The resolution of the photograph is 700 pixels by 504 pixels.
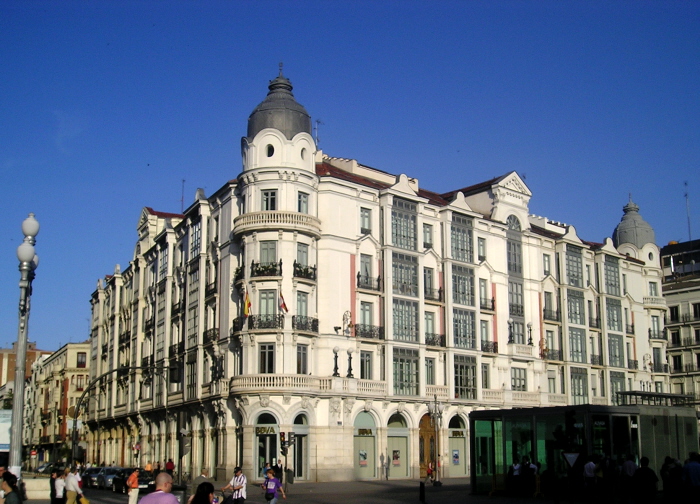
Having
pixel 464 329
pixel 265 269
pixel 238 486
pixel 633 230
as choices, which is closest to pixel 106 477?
pixel 265 269

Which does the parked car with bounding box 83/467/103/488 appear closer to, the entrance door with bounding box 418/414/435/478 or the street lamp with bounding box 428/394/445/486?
the entrance door with bounding box 418/414/435/478

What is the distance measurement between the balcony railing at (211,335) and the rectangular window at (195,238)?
7027mm

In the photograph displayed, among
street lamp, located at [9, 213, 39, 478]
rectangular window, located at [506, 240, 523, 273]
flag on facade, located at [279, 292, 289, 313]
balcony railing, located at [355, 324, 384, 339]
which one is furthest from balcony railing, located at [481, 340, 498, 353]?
street lamp, located at [9, 213, 39, 478]

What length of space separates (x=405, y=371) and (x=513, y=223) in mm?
17408

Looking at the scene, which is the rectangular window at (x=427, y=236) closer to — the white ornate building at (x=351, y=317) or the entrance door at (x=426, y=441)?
the white ornate building at (x=351, y=317)

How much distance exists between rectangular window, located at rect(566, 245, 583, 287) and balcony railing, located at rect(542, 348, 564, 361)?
6.28 meters

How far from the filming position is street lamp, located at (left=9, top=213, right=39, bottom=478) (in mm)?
21625

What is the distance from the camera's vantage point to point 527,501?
3281 cm

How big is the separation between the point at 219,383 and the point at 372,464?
35.9 feet

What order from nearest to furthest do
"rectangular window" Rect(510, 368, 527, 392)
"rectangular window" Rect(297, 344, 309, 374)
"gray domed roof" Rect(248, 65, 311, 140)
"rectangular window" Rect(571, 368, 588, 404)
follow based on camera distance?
"rectangular window" Rect(297, 344, 309, 374)
"gray domed roof" Rect(248, 65, 311, 140)
"rectangular window" Rect(510, 368, 527, 392)
"rectangular window" Rect(571, 368, 588, 404)

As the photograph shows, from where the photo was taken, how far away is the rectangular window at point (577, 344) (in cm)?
6825

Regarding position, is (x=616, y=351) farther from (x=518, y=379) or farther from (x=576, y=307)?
(x=518, y=379)

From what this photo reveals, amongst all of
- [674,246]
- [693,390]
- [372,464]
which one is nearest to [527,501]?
[372,464]

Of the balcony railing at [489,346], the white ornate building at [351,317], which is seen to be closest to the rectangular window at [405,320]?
the white ornate building at [351,317]
